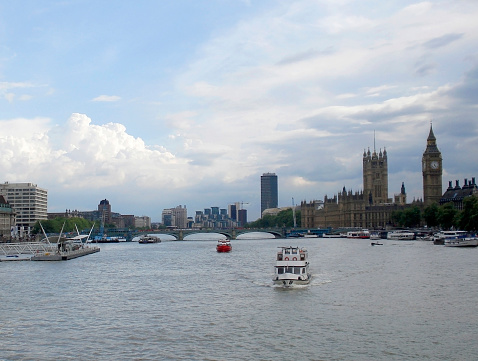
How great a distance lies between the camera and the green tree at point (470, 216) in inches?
5231

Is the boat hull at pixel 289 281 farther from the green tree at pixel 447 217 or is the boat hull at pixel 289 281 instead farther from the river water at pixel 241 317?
the green tree at pixel 447 217

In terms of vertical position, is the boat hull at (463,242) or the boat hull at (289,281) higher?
the boat hull at (463,242)

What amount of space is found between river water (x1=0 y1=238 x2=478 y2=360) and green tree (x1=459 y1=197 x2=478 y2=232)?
6804 cm

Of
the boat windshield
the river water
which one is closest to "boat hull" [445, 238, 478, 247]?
the river water

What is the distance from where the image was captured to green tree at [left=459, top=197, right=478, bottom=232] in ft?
436

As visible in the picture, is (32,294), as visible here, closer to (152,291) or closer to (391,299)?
(152,291)

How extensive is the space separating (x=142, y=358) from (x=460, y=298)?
26158 millimetres

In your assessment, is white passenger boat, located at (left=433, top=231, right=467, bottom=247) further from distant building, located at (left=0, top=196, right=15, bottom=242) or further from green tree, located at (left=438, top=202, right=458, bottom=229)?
distant building, located at (left=0, top=196, right=15, bottom=242)

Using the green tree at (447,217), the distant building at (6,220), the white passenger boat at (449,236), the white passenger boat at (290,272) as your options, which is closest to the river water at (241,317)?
the white passenger boat at (290,272)

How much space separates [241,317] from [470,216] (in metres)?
103

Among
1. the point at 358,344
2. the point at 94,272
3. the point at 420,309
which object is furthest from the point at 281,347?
the point at 94,272

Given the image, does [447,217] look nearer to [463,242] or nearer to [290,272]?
[463,242]

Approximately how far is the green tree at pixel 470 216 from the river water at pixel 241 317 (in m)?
68.0

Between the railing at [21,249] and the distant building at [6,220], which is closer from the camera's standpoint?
the railing at [21,249]
